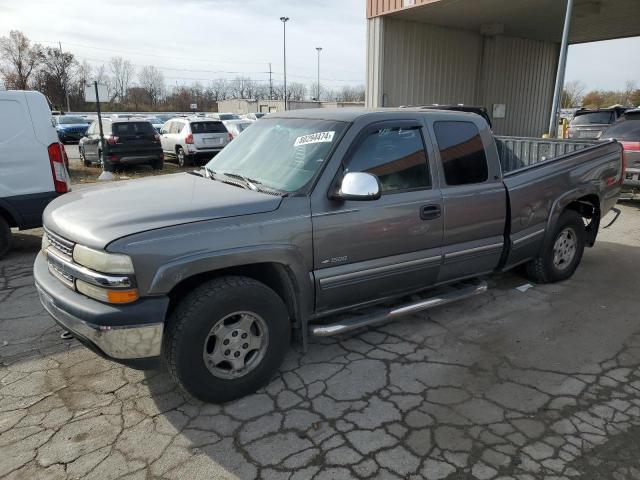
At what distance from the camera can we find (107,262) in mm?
2594

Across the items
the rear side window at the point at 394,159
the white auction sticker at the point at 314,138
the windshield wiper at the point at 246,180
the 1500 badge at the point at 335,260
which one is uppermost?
the white auction sticker at the point at 314,138

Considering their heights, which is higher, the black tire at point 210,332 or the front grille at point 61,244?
the front grille at point 61,244

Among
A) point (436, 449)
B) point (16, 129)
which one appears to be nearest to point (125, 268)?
point (436, 449)

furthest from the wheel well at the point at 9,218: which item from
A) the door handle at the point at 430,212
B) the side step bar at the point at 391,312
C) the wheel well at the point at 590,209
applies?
the wheel well at the point at 590,209

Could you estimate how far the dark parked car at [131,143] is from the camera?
14.0m

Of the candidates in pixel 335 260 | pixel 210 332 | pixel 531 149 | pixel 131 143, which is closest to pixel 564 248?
pixel 531 149

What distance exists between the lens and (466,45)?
49.3ft

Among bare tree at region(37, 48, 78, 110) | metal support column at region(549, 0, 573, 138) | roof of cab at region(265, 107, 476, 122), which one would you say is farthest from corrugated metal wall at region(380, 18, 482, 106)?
bare tree at region(37, 48, 78, 110)

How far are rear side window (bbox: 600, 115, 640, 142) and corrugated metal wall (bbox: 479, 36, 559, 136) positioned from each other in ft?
22.0

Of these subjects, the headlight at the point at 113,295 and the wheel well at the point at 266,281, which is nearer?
the headlight at the point at 113,295

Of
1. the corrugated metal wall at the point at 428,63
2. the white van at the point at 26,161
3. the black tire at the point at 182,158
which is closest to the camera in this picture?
the white van at the point at 26,161

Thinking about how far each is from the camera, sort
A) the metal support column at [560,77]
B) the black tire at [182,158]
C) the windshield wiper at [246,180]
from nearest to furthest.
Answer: the windshield wiper at [246,180]
the metal support column at [560,77]
the black tire at [182,158]

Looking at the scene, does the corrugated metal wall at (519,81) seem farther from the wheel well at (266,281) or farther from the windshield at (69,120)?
the windshield at (69,120)

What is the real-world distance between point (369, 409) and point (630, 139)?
8.90 m
